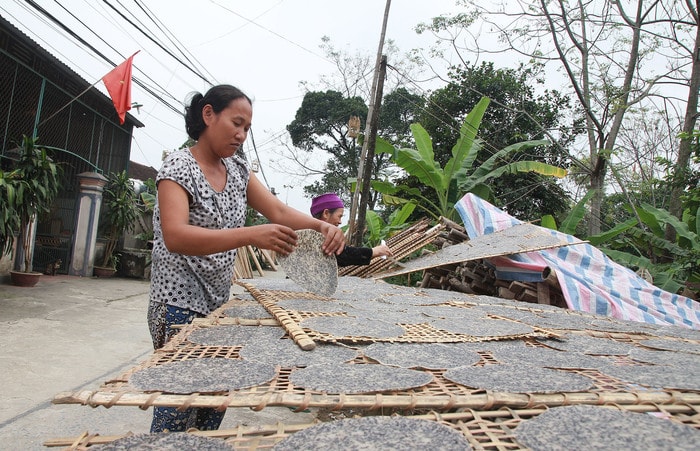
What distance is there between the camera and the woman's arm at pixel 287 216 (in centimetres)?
179

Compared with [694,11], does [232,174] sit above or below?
below

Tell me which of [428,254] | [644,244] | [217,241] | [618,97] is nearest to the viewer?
[217,241]

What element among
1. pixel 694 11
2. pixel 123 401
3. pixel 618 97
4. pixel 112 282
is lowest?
pixel 112 282

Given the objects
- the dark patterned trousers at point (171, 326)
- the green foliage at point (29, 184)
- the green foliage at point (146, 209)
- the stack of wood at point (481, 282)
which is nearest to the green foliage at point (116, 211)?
the green foliage at point (146, 209)

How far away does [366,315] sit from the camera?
5.13 feet

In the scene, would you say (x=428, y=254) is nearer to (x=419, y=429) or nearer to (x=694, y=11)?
(x=419, y=429)

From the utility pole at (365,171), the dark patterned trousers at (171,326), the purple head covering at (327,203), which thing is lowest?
the dark patterned trousers at (171,326)

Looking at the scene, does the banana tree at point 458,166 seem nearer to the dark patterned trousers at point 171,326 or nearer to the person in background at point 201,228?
the person in background at point 201,228

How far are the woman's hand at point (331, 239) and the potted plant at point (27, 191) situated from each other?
530 cm

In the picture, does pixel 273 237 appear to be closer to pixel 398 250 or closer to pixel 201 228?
pixel 201 228

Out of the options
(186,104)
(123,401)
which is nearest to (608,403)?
(123,401)

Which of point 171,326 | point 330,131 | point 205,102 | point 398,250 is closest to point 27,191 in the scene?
point 398,250

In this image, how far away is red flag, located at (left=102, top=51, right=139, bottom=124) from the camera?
739 cm

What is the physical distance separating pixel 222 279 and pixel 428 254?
3185mm
